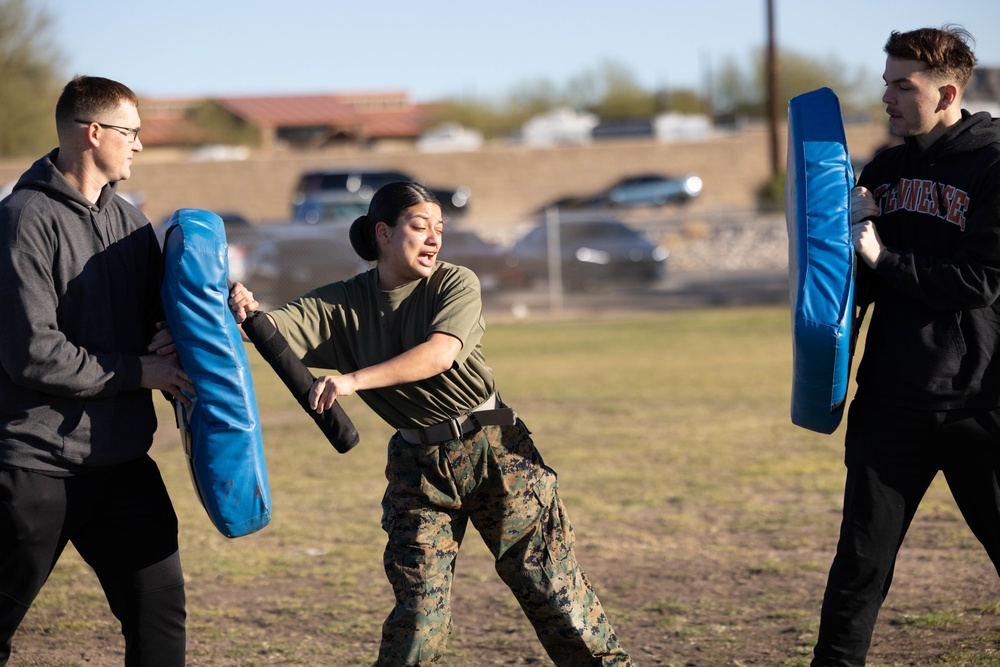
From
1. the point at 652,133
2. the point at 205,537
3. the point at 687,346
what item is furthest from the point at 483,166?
the point at 205,537

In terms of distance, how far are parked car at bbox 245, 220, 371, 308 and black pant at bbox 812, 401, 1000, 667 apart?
48.1 ft

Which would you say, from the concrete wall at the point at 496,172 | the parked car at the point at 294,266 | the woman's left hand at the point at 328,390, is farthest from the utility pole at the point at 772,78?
the woman's left hand at the point at 328,390

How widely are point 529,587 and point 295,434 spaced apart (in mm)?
6241

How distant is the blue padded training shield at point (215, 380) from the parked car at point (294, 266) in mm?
14471

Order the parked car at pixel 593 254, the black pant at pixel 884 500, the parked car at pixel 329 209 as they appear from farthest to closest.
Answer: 1. the parked car at pixel 329 209
2. the parked car at pixel 593 254
3. the black pant at pixel 884 500

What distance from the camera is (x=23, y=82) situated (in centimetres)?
4266

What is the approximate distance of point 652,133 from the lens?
50.6 m

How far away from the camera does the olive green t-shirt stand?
11.5 feet

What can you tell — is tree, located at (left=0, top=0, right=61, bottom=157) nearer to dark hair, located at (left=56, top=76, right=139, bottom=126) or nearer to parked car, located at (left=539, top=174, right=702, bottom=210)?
parked car, located at (left=539, top=174, right=702, bottom=210)

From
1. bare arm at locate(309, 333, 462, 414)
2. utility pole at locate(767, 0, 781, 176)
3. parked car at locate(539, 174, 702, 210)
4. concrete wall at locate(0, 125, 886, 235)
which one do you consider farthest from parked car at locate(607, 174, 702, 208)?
bare arm at locate(309, 333, 462, 414)

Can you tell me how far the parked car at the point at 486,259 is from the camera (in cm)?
1869

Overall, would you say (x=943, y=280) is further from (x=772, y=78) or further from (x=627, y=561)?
(x=772, y=78)

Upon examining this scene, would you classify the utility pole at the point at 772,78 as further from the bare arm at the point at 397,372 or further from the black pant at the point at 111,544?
the black pant at the point at 111,544

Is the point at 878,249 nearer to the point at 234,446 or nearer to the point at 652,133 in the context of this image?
the point at 234,446
